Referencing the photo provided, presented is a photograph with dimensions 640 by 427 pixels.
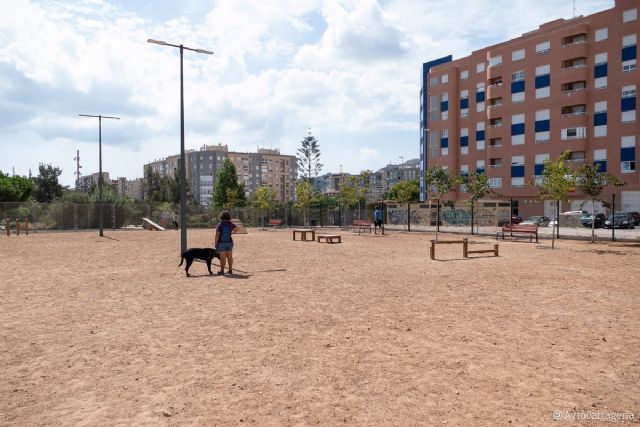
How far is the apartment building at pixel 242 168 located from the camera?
14250 centimetres

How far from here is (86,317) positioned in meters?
7.82

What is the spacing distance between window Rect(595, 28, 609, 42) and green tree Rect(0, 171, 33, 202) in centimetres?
6804

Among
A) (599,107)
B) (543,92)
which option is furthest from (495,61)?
(599,107)

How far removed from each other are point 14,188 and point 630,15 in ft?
232

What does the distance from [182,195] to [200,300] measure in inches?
316

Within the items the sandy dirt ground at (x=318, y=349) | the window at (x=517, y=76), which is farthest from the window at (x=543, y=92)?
the sandy dirt ground at (x=318, y=349)

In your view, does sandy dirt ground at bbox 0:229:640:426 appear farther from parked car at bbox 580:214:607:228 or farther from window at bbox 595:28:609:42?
window at bbox 595:28:609:42

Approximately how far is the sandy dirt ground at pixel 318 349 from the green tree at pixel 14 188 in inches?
1955

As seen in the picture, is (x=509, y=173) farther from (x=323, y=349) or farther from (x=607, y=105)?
(x=323, y=349)

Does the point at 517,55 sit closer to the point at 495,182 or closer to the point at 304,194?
the point at 495,182

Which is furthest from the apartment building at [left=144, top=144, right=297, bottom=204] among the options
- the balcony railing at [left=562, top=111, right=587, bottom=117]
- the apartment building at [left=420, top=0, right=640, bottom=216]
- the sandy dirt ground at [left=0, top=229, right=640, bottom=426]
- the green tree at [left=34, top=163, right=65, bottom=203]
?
the sandy dirt ground at [left=0, top=229, right=640, bottom=426]

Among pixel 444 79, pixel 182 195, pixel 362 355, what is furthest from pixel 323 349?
pixel 444 79

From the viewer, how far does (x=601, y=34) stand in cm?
5066

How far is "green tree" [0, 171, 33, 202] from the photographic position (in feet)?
170
